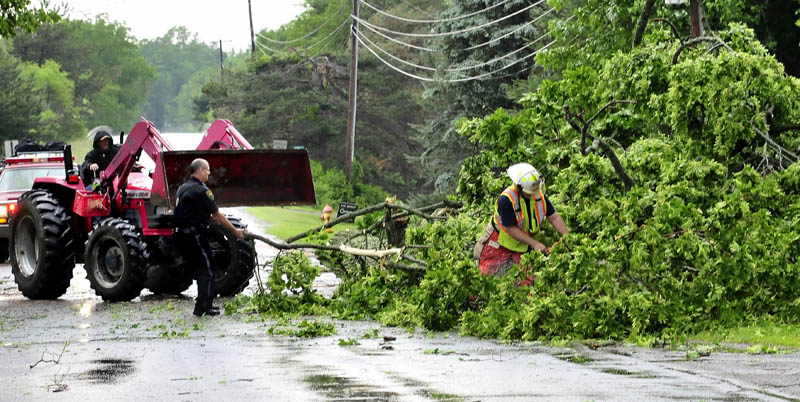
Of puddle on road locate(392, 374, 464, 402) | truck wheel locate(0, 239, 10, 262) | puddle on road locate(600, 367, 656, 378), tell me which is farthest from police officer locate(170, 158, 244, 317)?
truck wheel locate(0, 239, 10, 262)

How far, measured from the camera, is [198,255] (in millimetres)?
14422

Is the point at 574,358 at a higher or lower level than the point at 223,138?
lower

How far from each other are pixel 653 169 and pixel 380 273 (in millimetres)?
2980

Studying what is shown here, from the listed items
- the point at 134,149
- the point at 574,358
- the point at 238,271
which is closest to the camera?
the point at 574,358

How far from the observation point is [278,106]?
62.2 meters

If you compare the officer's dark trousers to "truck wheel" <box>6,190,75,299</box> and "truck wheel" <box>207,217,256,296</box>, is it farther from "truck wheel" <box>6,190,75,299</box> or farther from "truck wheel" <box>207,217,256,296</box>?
"truck wheel" <box>6,190,75,299</box>

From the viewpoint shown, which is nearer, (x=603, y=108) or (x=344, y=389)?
(x=344, y=389)

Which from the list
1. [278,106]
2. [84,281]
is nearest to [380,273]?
[84,281]

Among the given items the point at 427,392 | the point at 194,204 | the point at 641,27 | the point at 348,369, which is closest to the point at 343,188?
the point at 641,27

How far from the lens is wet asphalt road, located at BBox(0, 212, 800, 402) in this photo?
320 inches

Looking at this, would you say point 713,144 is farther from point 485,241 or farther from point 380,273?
point 380,273

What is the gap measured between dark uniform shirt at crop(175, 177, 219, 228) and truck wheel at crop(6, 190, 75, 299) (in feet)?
11.4

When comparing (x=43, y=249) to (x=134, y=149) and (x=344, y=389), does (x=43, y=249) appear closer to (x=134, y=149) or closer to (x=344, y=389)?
(x=134, y=149)

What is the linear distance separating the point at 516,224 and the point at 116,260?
20.0ft
